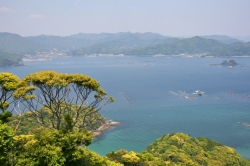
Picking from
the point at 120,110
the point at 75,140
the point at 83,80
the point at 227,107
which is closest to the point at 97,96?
the point at 83,80

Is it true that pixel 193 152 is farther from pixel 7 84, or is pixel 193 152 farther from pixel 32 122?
pixel 32 122

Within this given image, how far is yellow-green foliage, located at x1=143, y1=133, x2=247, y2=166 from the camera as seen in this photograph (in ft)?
88.3

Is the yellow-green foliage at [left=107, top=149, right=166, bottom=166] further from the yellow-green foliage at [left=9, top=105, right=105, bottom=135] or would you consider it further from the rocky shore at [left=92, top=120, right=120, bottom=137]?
the rocky shore at [left=92, top=120, right=120, bottom=137]

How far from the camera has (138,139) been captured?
47.0 metres

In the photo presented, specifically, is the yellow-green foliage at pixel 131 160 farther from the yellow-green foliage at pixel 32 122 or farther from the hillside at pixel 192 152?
the yellow-green foliage at pixel 32 122

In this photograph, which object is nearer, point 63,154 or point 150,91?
point 63,154

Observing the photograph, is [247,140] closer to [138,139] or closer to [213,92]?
[138,139]

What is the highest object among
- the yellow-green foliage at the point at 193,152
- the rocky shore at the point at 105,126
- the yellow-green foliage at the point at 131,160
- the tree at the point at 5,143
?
the tree at the point at 5,143

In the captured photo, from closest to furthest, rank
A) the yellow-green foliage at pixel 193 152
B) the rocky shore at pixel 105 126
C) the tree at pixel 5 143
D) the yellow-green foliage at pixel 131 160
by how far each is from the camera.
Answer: the tree at pixel 5 143 → the yellow-green foliage at pixel 131 160 → the yellow-green foliage at pixel 193 152 → the rocky shore at pixel 105 126

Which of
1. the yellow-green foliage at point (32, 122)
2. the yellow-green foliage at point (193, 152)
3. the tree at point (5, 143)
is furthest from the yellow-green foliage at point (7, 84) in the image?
the yellow-green foliage at point (193, 152)

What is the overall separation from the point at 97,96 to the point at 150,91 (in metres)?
77.0

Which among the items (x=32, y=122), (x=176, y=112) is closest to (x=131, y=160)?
(x=32, y=122)

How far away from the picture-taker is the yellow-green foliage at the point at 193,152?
88.3ft

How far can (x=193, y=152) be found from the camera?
30219 mm
